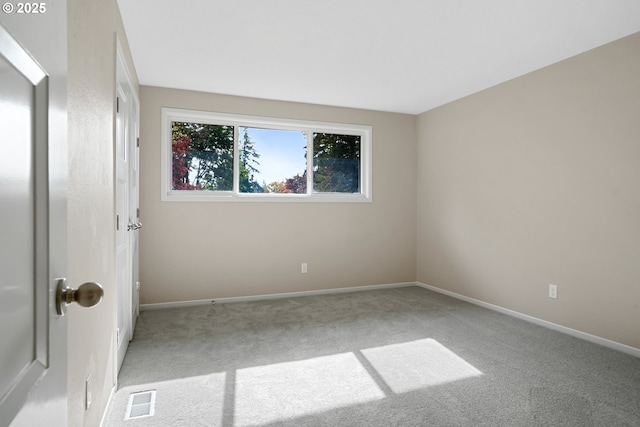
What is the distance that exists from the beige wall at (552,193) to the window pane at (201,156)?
8.84 feet

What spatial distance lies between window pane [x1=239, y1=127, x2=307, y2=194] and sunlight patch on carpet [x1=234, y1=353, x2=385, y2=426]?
2.41 metres

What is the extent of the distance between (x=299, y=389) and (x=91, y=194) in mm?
1583

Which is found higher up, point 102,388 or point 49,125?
point 49,125

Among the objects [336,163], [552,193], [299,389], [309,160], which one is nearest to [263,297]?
[309,160]

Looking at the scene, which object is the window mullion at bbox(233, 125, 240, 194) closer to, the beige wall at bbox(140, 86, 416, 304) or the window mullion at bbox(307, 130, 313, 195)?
the beige wall at bbox(140, 86, 416, 304)

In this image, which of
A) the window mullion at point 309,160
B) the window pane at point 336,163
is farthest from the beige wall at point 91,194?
the window pane at point 336,163

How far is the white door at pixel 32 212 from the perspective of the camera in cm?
43

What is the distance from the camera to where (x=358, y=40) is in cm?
286

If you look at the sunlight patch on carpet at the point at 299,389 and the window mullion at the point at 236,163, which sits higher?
the window mullion at the point at 236,163

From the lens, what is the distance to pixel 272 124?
4.46m

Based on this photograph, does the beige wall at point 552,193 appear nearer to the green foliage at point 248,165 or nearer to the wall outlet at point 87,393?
the green foliage at point 248,165

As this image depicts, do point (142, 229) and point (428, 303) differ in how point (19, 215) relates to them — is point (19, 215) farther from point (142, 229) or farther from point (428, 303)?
point (428, 303)

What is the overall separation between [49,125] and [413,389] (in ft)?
7.46

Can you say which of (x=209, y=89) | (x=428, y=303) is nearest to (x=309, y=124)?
(x=209, y=89)
